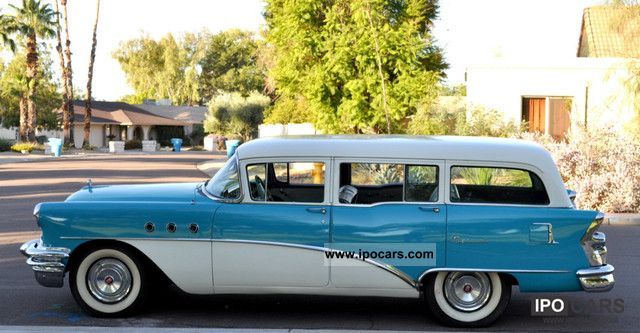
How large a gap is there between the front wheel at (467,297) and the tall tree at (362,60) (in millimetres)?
19110

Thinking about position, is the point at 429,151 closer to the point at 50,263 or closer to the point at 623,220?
the point at 50,263

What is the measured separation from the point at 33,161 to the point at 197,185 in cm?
3871

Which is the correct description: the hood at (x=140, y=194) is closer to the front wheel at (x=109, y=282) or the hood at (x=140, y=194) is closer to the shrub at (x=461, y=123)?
the front wheel at (x=109, y=282)

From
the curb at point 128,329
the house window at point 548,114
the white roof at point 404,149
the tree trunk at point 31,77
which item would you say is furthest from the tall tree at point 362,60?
the tree trunk at point 31,77

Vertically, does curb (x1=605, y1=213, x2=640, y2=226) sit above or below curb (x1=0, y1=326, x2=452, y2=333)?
above

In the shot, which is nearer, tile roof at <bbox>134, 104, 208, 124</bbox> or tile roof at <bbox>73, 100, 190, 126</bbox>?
tile roof at <bbox>73, 100, 190, 126</bbox>

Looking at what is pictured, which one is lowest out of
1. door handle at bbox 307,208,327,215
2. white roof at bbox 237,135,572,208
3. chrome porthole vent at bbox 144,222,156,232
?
chrome porthole vent at bbox 144,222,156,232

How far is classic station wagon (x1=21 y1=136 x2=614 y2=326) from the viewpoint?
7.32 m

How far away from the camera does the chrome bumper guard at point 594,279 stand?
728cm

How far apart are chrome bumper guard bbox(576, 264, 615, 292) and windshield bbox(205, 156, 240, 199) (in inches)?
119

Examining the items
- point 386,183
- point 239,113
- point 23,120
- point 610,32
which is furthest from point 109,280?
point 239,113

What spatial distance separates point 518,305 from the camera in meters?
8.50

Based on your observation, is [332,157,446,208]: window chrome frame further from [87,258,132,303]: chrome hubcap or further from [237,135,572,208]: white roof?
[87,258,132,303]: chrome hubcap

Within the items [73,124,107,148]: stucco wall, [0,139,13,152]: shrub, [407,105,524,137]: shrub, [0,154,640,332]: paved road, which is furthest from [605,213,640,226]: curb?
[73,124,107,148]: stucco wall
